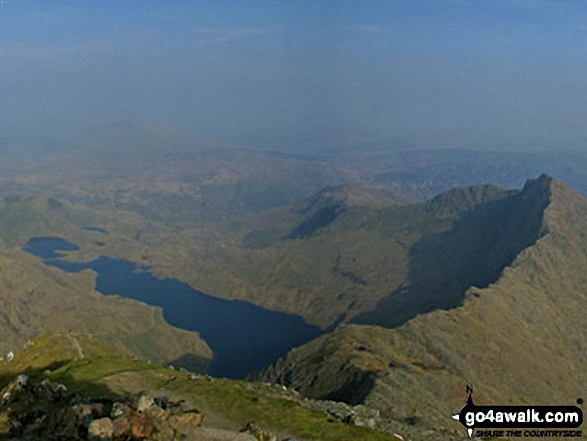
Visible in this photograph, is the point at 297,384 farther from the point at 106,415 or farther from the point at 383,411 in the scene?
the point at 106,415

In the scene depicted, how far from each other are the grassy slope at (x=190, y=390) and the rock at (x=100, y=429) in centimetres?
1591

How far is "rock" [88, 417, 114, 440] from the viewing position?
134 feet

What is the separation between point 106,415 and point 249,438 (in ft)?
41.6

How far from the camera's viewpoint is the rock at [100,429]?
40.9 m

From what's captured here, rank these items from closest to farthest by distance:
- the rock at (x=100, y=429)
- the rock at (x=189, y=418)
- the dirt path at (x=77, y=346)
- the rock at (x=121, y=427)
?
the rock at (x=100, y=429) < the rock at (x=121, y=427) < the rock at (x=189, y=418) < the dirt path at (x=77, y=346)

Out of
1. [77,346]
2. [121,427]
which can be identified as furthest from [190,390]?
[77,346]

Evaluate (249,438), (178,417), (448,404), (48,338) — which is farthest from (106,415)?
(448,404)

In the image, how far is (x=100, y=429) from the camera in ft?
135

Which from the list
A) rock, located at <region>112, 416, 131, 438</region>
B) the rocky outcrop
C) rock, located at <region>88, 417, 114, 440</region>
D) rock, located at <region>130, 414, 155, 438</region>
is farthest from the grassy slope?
rock, located at <region>112, 416, 131, 438</region>

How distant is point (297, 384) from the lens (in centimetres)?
18088

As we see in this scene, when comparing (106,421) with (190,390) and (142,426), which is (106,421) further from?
(190,390)

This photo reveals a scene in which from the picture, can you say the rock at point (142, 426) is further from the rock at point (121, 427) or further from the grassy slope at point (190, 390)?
the grassy slope at point (190, 390)

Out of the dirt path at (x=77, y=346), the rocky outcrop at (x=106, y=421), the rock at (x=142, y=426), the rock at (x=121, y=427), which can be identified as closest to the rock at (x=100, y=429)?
the rocky outcrop at (x=106, y=421)

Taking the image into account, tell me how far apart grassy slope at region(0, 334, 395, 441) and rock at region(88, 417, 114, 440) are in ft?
52.2
